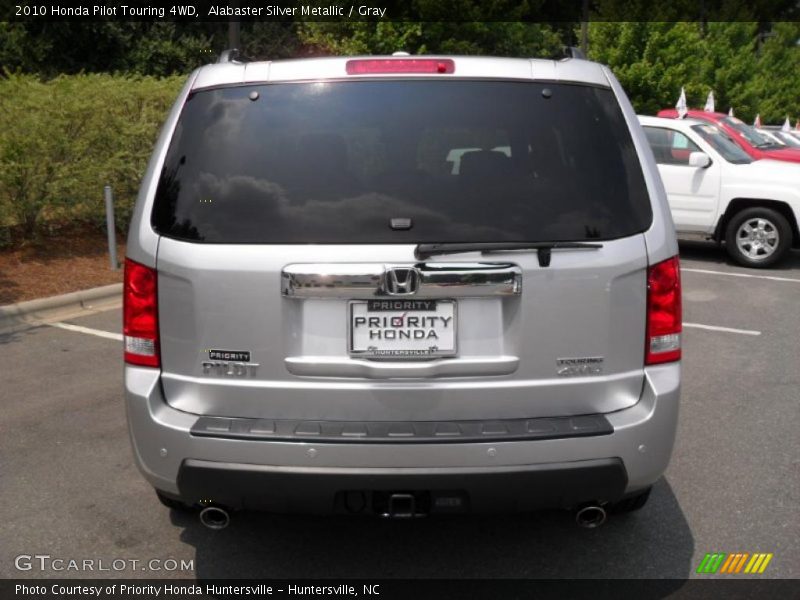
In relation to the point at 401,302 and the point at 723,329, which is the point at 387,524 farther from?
the point at 723,329

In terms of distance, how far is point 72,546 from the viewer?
A: 3.74 metres

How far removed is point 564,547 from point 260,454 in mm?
1520

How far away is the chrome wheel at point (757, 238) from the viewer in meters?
11.3

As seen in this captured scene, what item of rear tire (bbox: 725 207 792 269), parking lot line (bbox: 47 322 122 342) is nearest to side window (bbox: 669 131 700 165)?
rear tire (bbox: 725 207 792 269)

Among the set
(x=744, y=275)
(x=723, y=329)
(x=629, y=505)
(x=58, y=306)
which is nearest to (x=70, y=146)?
(x=58, y=306)

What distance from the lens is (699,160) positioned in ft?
36.8

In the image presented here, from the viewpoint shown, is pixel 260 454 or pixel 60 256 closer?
pixel 260 454

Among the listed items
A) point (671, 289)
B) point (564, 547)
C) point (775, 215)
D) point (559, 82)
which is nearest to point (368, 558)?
point (564, 547)

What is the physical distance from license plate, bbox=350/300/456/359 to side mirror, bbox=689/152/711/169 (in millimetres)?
9124

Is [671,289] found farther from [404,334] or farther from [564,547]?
[564,547]

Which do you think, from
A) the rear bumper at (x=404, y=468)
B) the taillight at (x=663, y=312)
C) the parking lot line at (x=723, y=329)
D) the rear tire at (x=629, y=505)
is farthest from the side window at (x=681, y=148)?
the rear bumper at (x=404, y=468)

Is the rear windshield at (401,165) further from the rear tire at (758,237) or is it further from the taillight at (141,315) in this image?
the rear tire at (758,237)

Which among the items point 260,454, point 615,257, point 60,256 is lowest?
point 60,256

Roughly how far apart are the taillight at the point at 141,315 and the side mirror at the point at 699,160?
945 cm
